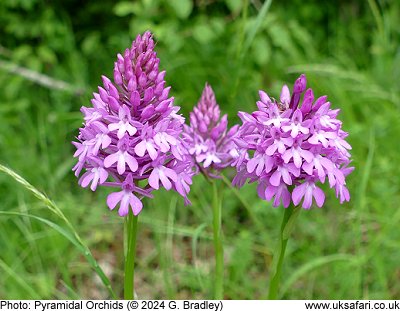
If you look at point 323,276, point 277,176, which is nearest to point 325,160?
point 277,176

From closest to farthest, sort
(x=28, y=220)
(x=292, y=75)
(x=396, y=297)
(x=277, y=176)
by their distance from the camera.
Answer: (x=277, y=176) → (x=396, y=297) → (x=28, y=220) → (x=292, y=75)

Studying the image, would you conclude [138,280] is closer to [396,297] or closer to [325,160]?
[396,297]

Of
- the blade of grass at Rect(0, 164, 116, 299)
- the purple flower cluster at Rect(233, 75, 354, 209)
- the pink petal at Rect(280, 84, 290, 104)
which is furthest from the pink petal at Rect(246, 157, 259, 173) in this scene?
the blade of grass at Rect(0, 164, 116, 299)

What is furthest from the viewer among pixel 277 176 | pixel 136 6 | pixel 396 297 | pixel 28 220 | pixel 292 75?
pixel 292 75

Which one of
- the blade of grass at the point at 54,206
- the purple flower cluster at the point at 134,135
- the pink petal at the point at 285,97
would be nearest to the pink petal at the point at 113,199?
the purple flower cluster at the point at 134,135

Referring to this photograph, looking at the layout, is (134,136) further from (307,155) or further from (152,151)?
(307,155)

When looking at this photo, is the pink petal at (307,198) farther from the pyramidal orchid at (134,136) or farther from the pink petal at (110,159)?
the pink petal at (110,159)

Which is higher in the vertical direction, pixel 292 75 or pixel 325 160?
pixel 292 75

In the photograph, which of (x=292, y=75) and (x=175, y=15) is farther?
(x=292, y=75)
